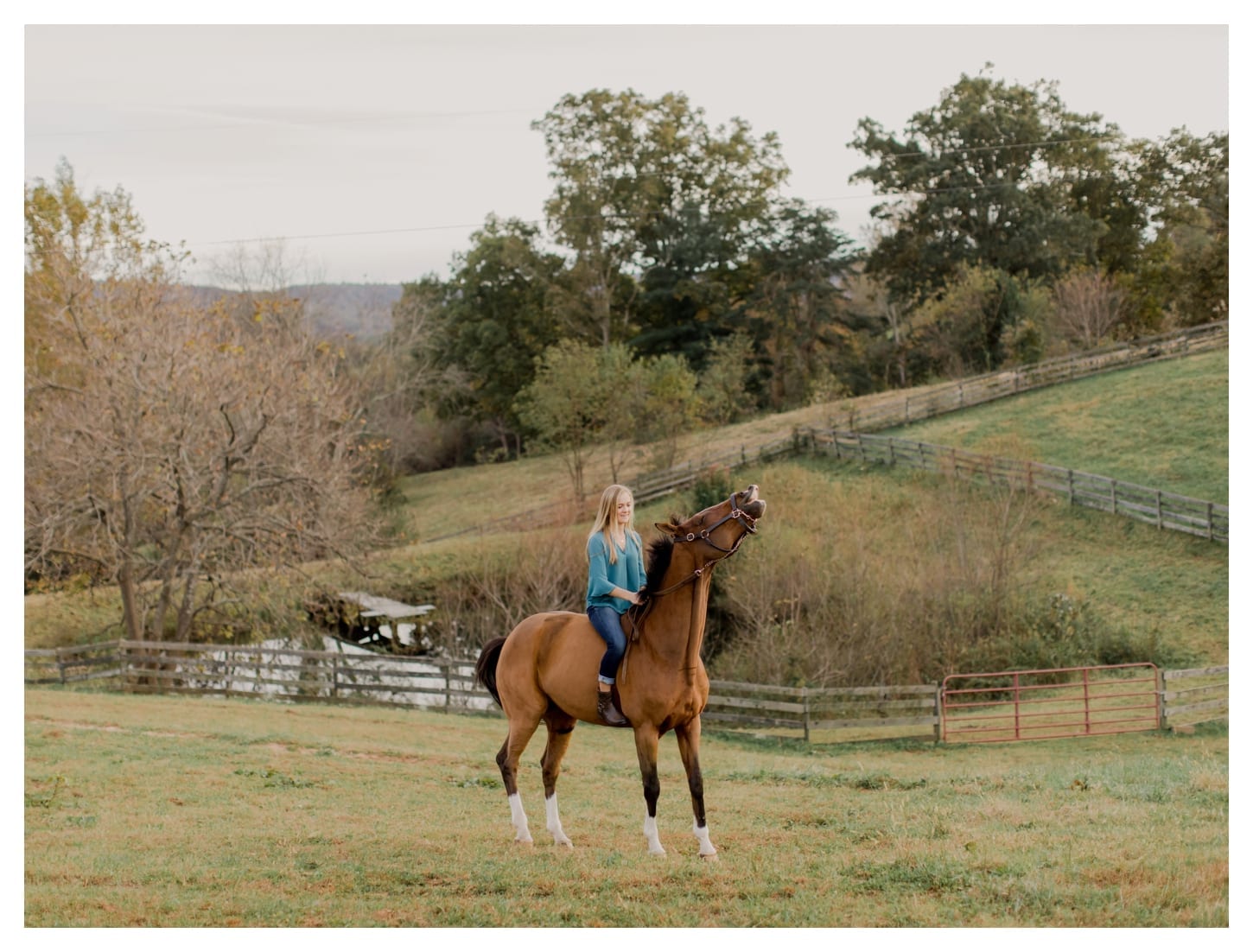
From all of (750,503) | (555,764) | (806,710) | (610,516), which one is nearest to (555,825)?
(555,764)

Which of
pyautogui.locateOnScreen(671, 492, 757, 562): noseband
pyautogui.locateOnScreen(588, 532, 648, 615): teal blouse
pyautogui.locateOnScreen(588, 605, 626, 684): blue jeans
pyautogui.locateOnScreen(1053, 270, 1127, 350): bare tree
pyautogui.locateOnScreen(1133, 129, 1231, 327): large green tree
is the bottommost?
pyautogui.locateOnScreen(588, 605, 626, 684): blue jeans

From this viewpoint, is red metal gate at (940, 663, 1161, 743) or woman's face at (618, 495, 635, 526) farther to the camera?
red metal gate at (940, 663, 1161, 743)

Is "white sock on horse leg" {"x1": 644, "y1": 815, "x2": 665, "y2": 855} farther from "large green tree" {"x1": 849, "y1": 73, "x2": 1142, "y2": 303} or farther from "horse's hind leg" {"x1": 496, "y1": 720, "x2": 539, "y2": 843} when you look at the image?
"large green tree" {"x1": 849, "y1": 73, "x2": 1142, "y2": 303}

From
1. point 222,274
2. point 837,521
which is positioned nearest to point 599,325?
point 222,274

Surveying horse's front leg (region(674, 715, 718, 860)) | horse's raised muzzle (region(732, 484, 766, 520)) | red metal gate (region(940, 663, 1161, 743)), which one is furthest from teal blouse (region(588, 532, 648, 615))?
red metal gate (region(940, 663, 1161, 743))

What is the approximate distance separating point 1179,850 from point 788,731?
41.3 feet

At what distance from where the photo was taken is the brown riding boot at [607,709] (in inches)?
292

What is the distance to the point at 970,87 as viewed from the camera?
51.9 meters

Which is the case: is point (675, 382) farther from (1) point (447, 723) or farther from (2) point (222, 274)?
(1) point (447, 723)

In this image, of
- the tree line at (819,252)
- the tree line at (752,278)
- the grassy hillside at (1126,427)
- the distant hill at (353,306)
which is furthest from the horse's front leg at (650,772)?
the distant hill at (353,306)

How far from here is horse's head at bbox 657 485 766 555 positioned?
680cm

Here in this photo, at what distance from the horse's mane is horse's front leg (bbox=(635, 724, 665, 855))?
2.76 ft

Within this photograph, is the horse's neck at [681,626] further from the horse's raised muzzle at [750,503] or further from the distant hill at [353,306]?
the distant hill at [353,306]

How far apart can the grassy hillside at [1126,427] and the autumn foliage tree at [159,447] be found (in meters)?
19.1
